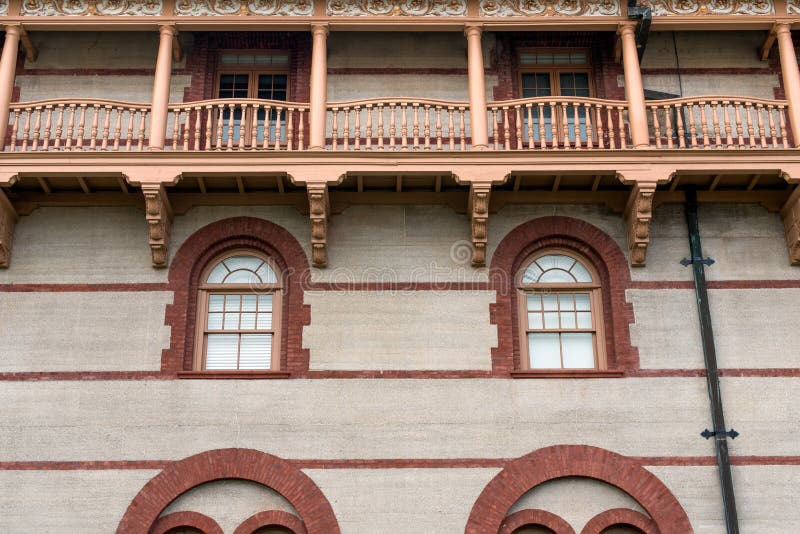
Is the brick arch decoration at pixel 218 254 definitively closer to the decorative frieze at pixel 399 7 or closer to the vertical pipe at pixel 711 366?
the decorative frieze at pixel 399 7

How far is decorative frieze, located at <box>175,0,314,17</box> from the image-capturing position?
53.1 feet

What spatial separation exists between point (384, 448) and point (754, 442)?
537cm

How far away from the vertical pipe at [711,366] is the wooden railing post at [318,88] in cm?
594

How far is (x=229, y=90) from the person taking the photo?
1734cm

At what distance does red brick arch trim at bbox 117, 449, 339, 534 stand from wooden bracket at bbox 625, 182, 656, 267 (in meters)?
6.06

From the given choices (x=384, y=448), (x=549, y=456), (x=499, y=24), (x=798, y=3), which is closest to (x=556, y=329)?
(x=549, y=456)

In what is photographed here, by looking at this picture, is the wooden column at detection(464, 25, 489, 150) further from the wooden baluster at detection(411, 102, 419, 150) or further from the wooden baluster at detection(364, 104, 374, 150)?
the wooden baluster at detection(364, 104, 374, 150)

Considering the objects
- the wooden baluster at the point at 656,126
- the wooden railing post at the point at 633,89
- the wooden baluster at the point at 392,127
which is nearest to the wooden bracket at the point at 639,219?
the wooden railing post at the point at 633,89

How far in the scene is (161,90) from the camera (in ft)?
51.3

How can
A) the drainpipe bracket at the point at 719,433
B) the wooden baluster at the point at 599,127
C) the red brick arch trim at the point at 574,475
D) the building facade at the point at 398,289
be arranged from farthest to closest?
1. the wooden baluster at the point at 599,127
2. the drainpipe bracket at the point at 719,433
3. the building facade at the point at 398,289
4. the red brick arch trim at the point at 574,475

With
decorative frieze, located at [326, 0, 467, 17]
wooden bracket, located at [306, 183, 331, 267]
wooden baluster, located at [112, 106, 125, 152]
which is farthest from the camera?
decorative frieze, located at [326, 0, 467, 17]

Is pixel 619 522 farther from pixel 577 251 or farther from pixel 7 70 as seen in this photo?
pixel 7 70

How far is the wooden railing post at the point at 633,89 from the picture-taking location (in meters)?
15.3

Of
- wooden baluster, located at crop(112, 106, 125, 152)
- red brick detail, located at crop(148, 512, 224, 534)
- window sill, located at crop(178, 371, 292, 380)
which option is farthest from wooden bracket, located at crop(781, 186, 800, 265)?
wooden baluster, located at crop(112, 106, 125, 152)
